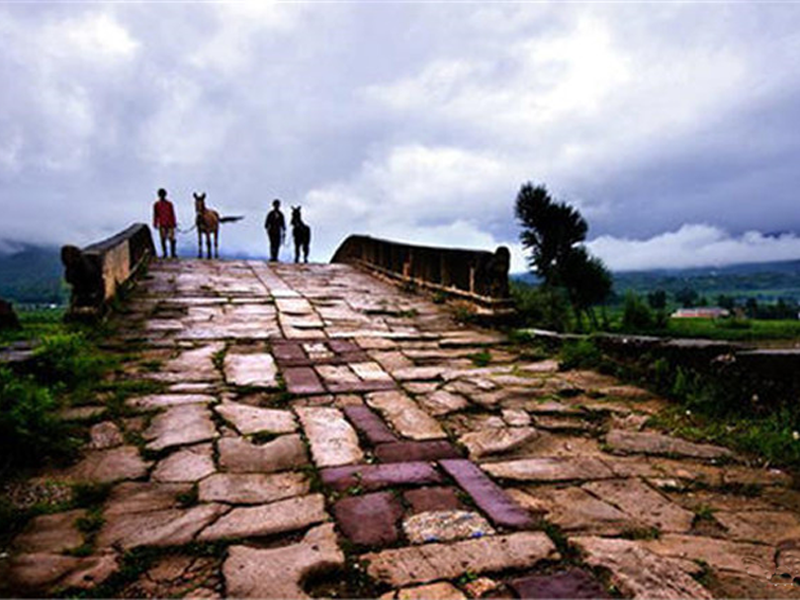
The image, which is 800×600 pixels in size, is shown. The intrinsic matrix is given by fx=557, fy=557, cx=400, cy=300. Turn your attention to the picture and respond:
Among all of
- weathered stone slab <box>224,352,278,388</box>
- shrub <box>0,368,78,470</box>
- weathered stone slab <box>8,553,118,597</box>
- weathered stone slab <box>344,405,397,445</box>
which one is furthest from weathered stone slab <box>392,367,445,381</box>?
weathered stone slab <box>8,553,118,597</box>

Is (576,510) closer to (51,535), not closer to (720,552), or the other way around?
(720,552)

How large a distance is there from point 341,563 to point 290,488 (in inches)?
25.9

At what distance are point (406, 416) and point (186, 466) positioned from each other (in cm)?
136

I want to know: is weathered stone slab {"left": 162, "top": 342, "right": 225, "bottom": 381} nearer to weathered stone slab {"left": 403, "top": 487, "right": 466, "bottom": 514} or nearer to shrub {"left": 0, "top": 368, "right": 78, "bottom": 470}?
shrub {"left": 0, "top": 368, "right": 78, "bottom": 470}

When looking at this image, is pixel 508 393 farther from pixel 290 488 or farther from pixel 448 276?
pixel 448 276

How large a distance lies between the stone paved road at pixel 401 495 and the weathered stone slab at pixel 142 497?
0.01 meters

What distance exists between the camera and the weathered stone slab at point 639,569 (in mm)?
1803

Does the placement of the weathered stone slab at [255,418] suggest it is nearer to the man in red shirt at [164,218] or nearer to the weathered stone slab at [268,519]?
the weathered stone slab at [268,519]

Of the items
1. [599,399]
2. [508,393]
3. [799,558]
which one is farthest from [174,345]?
[799,558]

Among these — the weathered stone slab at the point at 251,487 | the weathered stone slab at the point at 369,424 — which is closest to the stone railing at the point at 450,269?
the weathered stone slab at the point at 369,424

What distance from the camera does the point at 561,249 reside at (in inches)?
1362

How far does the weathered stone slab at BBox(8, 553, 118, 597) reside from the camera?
174 centimetres

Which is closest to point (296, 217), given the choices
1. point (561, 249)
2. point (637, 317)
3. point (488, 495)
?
point (488, 495)

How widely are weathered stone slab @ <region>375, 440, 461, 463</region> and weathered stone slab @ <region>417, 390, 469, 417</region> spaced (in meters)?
0.55
